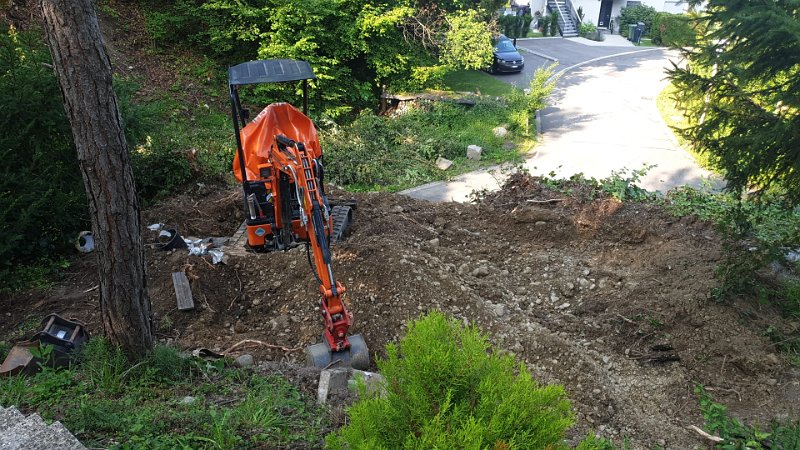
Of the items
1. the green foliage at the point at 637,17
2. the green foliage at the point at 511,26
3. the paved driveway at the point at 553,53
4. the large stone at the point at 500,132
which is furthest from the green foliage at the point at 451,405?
the green foliage at the point at 637,17

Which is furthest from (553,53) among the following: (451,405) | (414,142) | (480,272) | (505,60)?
(451,405)

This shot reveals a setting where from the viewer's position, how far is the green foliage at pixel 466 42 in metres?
16.2

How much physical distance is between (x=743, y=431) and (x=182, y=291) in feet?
20.4

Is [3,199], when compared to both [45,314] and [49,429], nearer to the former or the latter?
[45,314]

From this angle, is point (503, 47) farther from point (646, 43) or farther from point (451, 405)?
point (451, 405)

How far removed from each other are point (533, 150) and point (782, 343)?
971 cm

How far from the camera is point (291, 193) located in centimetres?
713

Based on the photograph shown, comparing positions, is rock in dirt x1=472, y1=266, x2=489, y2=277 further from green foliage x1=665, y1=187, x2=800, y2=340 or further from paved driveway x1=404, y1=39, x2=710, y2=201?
paved driveway x1=404, y1=39, x2=710, y2=201

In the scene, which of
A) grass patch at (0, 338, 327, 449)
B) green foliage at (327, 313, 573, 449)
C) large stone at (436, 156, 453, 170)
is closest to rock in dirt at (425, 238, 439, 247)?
grass patch at (0, 338, 327, 449)

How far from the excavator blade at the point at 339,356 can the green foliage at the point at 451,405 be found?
110 inches

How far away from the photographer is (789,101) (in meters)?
5.66

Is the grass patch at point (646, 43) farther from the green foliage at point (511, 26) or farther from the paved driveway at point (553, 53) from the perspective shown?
the green foliage at point (511, 26)

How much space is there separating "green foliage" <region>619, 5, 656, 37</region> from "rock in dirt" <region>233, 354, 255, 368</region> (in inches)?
1421

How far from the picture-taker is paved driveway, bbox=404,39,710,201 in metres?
13.1
